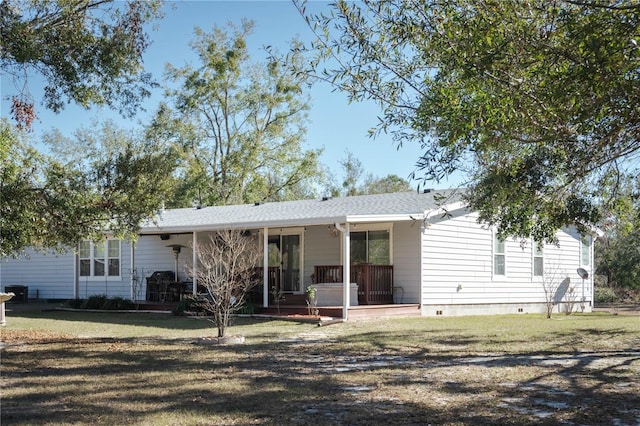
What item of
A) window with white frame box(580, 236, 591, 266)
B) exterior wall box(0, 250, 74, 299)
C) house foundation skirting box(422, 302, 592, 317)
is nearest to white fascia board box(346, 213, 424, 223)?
house foundation skirting box(422, 302, 592, 317)

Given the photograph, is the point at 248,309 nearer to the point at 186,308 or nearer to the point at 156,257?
the point at 186,308

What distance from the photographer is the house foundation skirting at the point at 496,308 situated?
18562 mm

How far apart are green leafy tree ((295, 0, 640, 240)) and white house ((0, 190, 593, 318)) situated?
22.3 ft

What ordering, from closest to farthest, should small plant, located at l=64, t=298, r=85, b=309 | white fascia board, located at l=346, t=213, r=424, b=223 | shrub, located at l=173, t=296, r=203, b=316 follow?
1. white fascia board, located at l=346, t=213, r=424, b=223
2. shrub, located at l=173, t=296, r=203, b=316
3. small plant, located at l=64, t=298, r=85, b=309

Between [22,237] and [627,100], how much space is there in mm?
8362

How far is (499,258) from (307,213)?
6.16 m

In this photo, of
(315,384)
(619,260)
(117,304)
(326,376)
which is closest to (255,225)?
(117,304)

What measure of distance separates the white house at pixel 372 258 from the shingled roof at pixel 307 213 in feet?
0.13

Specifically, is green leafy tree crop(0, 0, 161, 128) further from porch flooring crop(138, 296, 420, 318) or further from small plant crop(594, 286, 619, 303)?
small plant crop(594, 286, 619, 303)

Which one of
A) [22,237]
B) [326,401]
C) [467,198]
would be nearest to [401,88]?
[467,198]

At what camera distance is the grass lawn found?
6.51m

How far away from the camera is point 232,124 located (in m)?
36.9

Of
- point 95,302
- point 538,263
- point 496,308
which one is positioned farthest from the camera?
point 538,263

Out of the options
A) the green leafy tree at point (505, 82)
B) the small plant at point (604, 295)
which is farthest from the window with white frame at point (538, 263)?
the green leafy tree at point (505, 82)
